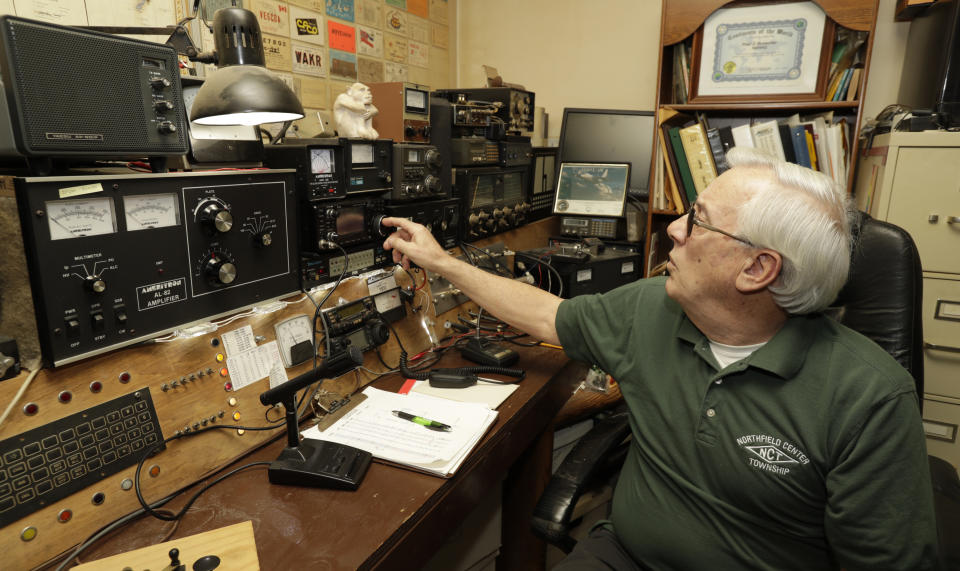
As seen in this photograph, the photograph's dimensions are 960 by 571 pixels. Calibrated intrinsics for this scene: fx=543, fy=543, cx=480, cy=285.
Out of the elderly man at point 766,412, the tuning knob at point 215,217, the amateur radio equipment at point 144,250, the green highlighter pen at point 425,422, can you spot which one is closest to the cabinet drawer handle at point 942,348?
the elderly man at point 766,412

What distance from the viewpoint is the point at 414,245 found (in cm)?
148

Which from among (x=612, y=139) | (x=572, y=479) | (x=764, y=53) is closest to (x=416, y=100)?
(x=572, y=479)

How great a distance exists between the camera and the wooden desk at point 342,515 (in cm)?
87

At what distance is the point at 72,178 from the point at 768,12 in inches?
93.1

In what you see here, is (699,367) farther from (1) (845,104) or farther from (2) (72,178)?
(1) (845,104)

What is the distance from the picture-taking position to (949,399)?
6.20 ft

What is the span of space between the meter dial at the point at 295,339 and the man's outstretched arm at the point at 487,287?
1.03 feet

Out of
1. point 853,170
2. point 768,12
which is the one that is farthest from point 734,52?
point 853,170

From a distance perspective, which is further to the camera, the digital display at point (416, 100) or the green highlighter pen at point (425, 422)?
the digital display at point (416, 100)

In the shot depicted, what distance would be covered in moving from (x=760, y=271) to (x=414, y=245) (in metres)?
0.85

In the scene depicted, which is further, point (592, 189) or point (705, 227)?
point (592, 189)

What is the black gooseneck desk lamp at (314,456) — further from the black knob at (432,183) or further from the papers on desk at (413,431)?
the black knob at (432,183)

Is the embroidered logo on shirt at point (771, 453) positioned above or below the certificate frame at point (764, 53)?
below

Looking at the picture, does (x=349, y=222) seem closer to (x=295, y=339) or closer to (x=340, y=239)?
(x=340, y=239)
